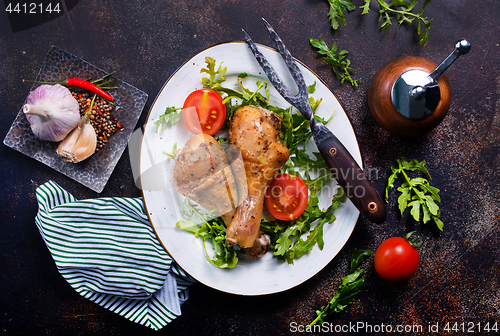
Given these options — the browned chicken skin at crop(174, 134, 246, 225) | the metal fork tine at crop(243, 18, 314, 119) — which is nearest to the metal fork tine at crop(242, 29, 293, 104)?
the metal fork tine at crop(243, 18, 314, 119)

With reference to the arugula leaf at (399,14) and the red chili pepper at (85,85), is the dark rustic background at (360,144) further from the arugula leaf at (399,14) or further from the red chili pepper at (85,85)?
the red chili pepper at (85,85)

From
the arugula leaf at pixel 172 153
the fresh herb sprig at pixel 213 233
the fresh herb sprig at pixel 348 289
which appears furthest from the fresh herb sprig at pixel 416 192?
the arugula leaf at pixel 172 153

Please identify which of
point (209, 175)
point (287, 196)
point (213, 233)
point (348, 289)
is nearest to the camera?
point (209, 175)

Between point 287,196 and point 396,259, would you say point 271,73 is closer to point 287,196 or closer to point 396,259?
point 287,196

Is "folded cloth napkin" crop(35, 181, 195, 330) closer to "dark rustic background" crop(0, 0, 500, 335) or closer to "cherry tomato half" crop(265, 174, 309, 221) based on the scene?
"dark rustic background" crop(0, 0, 500, 335)

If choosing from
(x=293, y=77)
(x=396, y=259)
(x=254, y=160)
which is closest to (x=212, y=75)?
(x=293, y=77)

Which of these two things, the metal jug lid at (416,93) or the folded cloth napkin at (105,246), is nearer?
the metal jug lid at (416,93)

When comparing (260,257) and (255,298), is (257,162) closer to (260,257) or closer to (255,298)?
(260,257)
